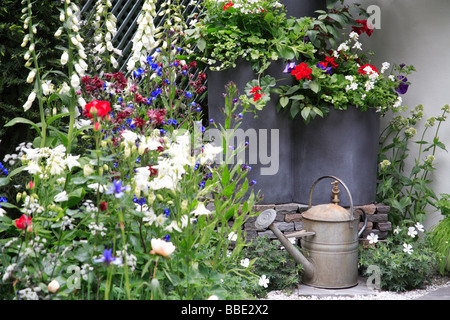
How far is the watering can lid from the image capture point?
2.88 metres

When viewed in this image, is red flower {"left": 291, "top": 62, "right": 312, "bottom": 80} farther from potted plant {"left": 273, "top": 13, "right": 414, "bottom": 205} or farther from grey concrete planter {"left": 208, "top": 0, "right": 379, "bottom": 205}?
grey concrete planter {"left": 208, "top": 0, "right": 379, "bottom": 205}

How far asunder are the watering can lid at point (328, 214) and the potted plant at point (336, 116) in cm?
30

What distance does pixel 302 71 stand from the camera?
3.07m

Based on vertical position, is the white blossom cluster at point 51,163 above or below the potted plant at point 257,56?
below

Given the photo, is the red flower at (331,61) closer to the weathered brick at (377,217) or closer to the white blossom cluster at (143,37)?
the weathered brick at (377,217)

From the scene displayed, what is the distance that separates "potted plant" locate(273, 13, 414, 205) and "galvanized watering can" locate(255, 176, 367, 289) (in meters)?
0.30

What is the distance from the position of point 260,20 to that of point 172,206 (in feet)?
5.31

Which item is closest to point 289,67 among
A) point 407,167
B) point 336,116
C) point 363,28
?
point 336,116

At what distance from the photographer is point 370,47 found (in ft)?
12.4

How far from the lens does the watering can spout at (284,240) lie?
2605 mm

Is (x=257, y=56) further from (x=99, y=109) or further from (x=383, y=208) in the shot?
(x=99, y=109)

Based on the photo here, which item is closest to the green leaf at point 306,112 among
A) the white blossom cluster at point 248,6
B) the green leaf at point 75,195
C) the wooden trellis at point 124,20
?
the white blossom cluster at point 248,6
